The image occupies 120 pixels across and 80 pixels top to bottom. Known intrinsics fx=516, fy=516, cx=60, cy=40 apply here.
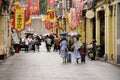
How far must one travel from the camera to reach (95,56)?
38.7m

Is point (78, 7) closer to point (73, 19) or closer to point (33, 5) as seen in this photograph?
point (73, 19)

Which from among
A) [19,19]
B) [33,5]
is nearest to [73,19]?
[19,19]

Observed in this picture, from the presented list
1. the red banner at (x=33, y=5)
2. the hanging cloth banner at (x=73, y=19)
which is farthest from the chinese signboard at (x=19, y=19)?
the red banner at (x=33, y=5)

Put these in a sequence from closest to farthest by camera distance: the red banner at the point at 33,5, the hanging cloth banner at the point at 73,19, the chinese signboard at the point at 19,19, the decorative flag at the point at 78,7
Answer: the chinese signboard at the point at 19,19 < the decorative flag at the point at 78,7 < the hanging cloth banner at the point at 73,19 < the red banner at the point at 33,5

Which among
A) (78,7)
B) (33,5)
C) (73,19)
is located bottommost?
(73,19)

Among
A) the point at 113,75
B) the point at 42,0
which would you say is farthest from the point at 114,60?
the point at 42,0

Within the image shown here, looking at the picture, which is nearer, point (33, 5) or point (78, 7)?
point (78, 7)

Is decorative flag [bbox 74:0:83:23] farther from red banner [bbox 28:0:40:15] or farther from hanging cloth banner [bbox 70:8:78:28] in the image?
red banner [bbox 28:0:40:15]

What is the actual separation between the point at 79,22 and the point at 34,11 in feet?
34.8

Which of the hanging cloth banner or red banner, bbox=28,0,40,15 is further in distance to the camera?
red banner, bbox=28,0,40,15

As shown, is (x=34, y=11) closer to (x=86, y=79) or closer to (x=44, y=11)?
(x=86, y=79)

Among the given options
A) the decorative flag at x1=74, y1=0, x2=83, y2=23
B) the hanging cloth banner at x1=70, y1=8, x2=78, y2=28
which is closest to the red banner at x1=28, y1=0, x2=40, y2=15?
the hanging cloth banner at x1=70, y1=8, x2=78, y2=28

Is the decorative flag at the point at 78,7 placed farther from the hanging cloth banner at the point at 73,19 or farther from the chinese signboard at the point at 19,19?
the chinese signboard at the point at 19,19

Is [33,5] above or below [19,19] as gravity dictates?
above
